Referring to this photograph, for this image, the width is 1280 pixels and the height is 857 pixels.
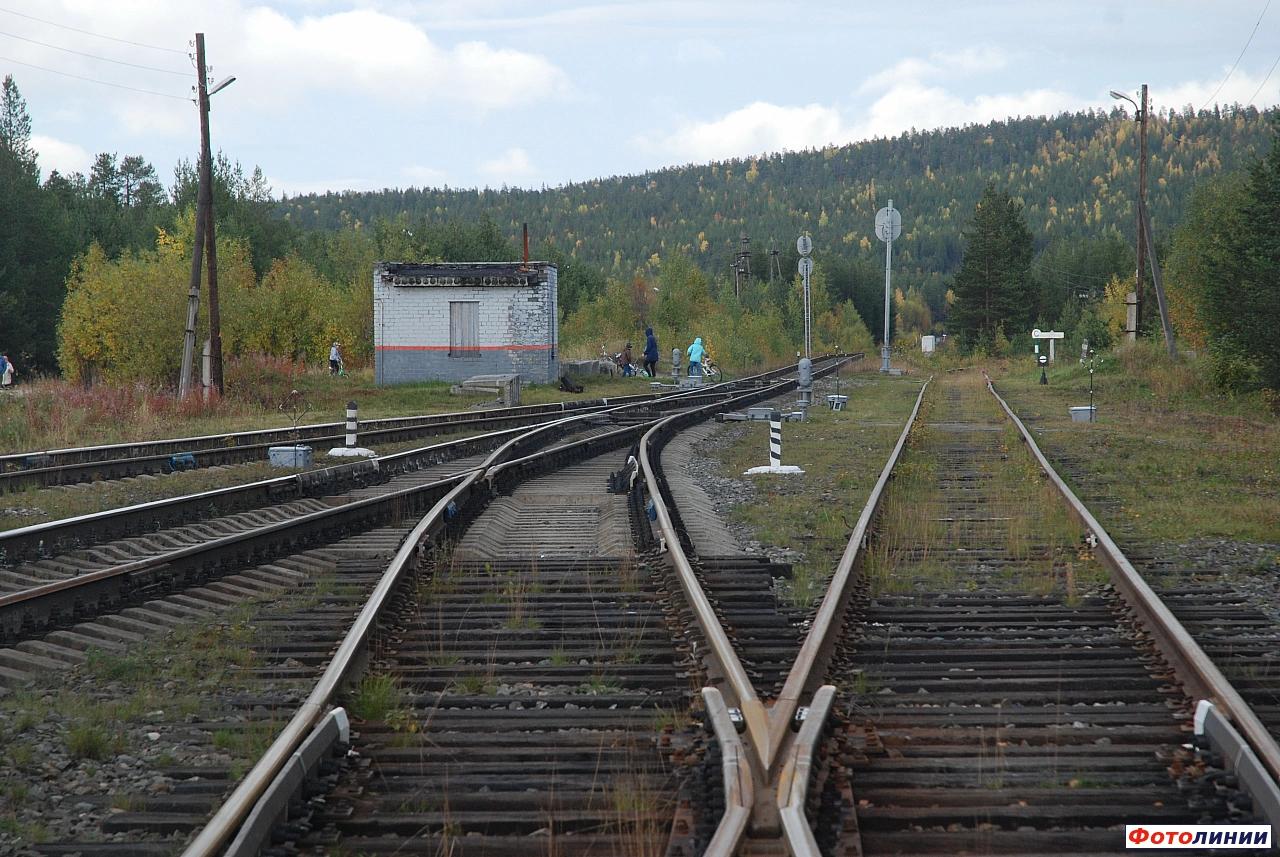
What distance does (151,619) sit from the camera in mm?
7715

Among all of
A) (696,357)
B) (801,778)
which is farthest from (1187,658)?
(696,357)

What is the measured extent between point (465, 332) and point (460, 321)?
1.29ft

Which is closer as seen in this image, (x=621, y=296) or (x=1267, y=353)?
(x=1267, y=353)

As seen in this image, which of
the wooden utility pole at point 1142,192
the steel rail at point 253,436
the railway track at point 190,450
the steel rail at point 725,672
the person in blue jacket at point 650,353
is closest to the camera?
the steel rail at point 725,672

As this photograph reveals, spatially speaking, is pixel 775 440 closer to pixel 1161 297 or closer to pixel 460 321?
pixel 460 321

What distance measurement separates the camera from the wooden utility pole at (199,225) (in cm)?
2927

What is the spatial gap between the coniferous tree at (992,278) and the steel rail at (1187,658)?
281 feet

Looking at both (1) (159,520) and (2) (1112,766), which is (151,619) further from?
(2) (1112,766)

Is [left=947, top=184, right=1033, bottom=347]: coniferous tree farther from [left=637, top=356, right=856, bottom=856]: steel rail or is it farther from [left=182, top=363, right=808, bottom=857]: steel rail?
[left=182, top=363, right=808, bottom=857]: steel rail

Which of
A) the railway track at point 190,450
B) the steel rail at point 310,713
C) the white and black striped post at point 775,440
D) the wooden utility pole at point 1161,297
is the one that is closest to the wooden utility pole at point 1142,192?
the wooden utility pole at point 1161,297

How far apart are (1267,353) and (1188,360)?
12.1 metres

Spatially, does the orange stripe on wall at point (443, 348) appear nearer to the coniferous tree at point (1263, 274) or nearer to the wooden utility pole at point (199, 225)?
the wooden utility pole at point (199, 225)

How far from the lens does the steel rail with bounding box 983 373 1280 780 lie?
179 inches

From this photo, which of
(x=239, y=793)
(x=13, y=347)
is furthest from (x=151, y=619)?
(x=13, y=347)
